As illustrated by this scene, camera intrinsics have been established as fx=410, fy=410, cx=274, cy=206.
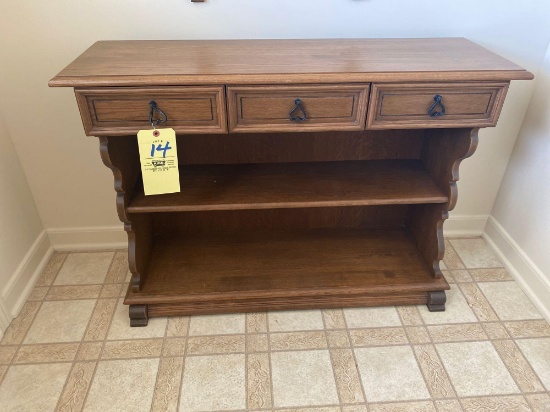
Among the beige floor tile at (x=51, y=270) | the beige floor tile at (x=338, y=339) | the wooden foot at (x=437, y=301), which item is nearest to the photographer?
the beige floor tile at (x=338, y=339)

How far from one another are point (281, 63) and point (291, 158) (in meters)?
0.46

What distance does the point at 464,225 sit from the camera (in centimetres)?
191

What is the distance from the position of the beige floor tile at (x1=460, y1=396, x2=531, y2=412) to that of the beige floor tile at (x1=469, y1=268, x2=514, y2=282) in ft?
1.78

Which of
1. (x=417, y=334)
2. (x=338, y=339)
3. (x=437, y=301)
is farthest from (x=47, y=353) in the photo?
(x=437, y=301)

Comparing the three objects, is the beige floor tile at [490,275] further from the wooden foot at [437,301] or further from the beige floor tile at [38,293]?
the beige floor tile at [38,293]

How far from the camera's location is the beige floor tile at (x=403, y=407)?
47.4 inches

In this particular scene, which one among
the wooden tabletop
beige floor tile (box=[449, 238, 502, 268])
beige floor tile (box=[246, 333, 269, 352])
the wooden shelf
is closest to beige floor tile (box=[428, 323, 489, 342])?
beige floor tile (box=[449, 238, 502, 268])

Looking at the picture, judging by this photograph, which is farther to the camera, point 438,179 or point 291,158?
point 291,158

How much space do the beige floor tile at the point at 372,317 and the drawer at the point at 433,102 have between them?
0.72 metres

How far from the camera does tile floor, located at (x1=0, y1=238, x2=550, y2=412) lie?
48.6 inches

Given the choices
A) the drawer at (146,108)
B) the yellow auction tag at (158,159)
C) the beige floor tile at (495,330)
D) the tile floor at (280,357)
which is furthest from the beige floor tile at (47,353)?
the beige floor tile at (495,330)

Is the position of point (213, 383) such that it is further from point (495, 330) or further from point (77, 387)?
point (495, 330)

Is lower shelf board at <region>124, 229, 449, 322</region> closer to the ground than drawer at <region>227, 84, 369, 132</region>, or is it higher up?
closer to the ground

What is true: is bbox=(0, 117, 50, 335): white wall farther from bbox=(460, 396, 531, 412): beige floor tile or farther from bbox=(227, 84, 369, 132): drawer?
bbox=(460, 396, 531, 412): beige floor tile
